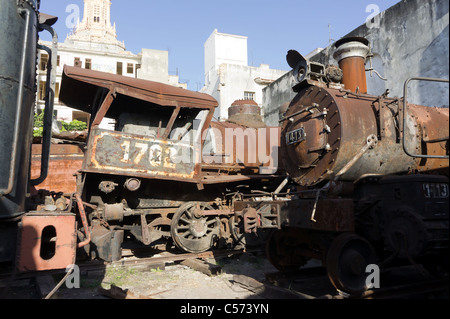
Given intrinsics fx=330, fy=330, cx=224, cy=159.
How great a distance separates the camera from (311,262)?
6723mm

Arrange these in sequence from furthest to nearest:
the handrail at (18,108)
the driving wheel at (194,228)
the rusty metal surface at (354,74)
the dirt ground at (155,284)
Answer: the driving wheel at (194,228) < the rusty metal surface at (354,74) < the dirt ground at (155,284) < the handrail at (18,108)

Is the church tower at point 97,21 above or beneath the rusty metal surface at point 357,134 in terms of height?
above

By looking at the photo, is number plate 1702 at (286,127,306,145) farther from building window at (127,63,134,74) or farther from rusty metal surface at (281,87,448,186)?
building window at (127,63,134,74)

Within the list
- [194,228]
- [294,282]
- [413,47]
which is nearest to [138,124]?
[194,228]

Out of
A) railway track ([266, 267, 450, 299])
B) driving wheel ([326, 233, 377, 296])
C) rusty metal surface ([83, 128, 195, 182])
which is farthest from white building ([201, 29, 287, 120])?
driving wheel ([326, 233, 377, 296])

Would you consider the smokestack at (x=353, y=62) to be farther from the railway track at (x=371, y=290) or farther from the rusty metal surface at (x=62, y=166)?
the rusty metal surface at (x=62, y=166)

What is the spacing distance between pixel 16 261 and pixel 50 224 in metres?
0.37

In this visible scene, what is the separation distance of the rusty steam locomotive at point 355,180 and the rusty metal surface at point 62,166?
4.63 m

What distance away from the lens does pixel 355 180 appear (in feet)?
14.1

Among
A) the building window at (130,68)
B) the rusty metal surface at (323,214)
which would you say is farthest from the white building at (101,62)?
the rusty metal surface at (323,214)

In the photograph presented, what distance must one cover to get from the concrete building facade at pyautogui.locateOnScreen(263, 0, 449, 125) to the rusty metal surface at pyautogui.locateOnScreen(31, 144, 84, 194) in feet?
18.1

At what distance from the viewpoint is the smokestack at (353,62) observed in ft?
18.3
